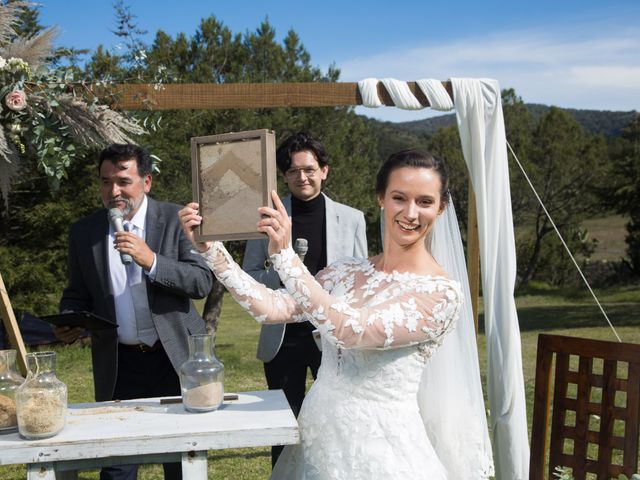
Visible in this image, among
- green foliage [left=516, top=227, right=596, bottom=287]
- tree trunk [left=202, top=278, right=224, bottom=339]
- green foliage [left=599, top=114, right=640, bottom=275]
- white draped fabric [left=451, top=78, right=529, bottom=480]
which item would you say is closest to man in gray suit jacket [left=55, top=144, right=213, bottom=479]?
white draped fabric [left=451, top=78, right=529, bottom=480]

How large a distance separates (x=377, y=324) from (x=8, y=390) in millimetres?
1184

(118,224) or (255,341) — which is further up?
(118,224)

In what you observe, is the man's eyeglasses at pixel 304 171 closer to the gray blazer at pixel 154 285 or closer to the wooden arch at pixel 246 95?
the wooden arch at pixel 246 95

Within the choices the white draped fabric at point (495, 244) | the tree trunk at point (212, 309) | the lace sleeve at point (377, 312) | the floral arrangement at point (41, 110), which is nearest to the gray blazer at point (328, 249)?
the white draped fabric at point (495, 244)

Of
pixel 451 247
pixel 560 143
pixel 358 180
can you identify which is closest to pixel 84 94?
pixel 451 247

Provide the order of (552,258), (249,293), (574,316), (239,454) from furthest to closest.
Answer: (552,258) < (574,316) < (239,454) < (249,293)

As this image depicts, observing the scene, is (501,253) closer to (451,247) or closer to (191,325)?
(451,247)

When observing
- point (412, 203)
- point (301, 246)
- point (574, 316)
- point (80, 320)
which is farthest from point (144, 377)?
point (574, 316)

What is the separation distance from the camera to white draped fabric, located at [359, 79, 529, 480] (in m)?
3.78

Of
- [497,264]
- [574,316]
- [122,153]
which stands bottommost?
[574,316]

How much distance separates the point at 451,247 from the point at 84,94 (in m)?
1.95

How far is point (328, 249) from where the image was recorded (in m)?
4.05

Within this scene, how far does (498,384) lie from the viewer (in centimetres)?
382

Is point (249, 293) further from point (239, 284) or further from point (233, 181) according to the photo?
point (233, 181)
